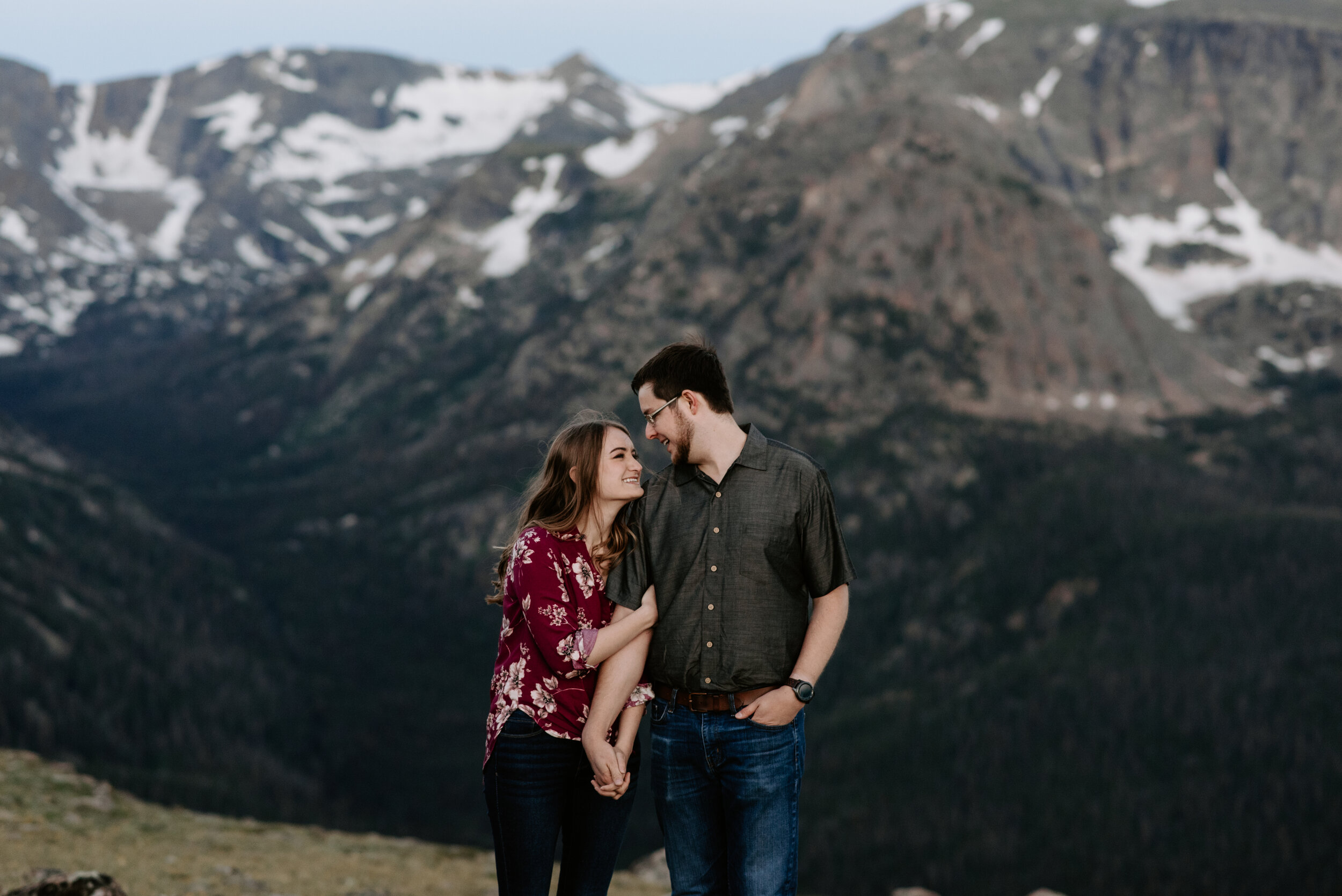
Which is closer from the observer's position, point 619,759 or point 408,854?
point 619,759

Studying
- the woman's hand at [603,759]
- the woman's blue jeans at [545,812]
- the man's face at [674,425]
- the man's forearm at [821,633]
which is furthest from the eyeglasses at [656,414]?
the woman's blue jeans at [545,812]

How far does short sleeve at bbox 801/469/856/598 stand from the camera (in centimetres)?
1266

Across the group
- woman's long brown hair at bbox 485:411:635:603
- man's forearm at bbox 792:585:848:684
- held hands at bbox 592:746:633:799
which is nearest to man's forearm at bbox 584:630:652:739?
held hands at bbox 592:746:633:799

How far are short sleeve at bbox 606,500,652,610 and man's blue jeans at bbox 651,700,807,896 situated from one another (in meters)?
1.23

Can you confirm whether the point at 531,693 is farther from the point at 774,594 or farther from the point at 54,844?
the point at 54,844

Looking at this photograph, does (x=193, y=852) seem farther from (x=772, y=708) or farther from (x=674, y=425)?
(x=674, y=425)

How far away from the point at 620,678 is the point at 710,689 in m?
0.93

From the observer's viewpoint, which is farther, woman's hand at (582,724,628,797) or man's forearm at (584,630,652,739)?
man's forearm at (584,630,652,739)

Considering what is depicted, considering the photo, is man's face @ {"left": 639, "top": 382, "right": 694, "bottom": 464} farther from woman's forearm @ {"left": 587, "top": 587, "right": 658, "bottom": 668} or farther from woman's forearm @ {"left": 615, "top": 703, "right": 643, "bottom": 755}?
woman's forearm @ {"left": 615, "top": 703, "right": 643, "bottom": 755}

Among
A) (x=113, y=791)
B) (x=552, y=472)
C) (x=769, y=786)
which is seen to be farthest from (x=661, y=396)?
(x=113, y=791)

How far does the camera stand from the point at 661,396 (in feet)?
42.0

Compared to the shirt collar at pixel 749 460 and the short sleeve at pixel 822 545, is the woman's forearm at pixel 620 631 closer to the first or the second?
the shirt collar at pixel 749 460

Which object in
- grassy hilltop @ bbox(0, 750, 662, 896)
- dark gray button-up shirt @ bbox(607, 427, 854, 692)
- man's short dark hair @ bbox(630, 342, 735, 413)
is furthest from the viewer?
grassy hilltop @ bbox(0, 750, 662, 896)

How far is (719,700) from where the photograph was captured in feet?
41.3
